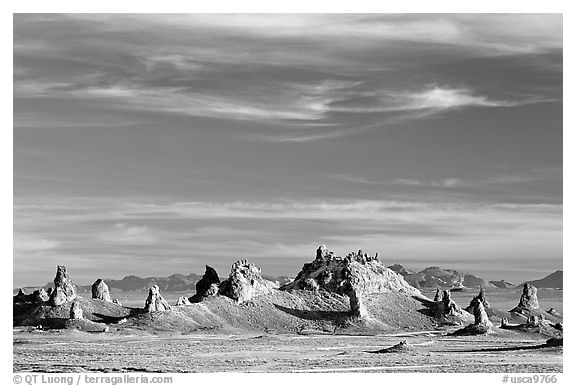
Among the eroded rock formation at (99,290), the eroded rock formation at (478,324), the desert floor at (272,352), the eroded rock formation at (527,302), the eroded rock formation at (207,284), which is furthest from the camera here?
the eroded rock formation at (527,302)

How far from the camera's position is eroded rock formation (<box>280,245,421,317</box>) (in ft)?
396

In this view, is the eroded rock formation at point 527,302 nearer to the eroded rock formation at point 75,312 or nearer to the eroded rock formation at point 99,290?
the eroded rock formation at point 99,290

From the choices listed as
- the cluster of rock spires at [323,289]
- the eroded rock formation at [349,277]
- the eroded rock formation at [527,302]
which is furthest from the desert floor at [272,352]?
the eroded rock formation at [527,302]

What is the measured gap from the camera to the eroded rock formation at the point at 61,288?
111 m

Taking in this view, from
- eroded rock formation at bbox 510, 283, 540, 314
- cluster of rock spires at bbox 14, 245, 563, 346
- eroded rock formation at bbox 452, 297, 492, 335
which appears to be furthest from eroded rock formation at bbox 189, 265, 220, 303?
eroded rock formation at bbox 510, 283, 540, 314

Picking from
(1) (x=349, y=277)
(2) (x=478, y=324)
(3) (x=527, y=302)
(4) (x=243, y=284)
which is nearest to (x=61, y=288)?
(4) (x=243, y=284)

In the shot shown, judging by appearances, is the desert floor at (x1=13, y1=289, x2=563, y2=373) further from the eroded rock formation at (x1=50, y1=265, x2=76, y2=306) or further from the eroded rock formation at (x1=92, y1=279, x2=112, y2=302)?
the eroded rock formation at (x1=92, y1=279, x2=112, y2=302)

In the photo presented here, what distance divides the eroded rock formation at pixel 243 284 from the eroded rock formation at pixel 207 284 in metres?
1.04

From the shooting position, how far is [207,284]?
12031cm

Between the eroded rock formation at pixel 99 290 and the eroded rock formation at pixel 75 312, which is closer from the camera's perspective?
the eroded rock formation at pixel 75 312
